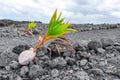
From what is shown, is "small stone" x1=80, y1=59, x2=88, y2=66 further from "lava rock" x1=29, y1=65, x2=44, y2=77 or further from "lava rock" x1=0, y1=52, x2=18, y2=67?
"lava rock" x1=0, y1=52, x2=18, y2=67

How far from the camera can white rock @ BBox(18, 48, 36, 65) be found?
4.06 metres

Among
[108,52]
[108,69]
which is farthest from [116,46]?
[108,69]

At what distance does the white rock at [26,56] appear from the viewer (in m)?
4.06

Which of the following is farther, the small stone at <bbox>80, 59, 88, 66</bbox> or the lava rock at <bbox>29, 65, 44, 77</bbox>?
the small stone at <bbox>80, 59, 88, 66</bbox>

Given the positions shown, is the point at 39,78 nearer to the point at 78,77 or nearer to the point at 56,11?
the point at 78,77

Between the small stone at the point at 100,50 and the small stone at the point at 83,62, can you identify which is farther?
the small stone at the point at 100,50

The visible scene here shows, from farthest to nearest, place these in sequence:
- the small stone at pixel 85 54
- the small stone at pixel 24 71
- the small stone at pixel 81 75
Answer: the small stone at pixel 85 54
the small stone at pixel 24 71
the small stone at pixel 81 75

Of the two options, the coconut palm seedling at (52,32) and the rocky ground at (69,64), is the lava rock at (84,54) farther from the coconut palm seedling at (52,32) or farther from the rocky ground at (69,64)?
the coconut palm seedling at (52,32)

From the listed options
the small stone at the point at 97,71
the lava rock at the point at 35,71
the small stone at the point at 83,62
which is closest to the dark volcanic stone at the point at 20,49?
the lava rock at the point at 35,71

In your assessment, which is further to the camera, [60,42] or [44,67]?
[60,42]

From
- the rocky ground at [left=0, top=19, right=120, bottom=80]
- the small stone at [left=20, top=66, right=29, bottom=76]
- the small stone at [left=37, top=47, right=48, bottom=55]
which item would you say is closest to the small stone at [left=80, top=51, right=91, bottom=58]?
the rocky ground at [left=0, top=19, right=120, bottom=80]

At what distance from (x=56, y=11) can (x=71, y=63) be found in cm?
86

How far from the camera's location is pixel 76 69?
3928 mm

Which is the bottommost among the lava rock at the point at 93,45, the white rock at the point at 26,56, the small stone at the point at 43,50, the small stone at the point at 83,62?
the small stone at the point at 83,62
